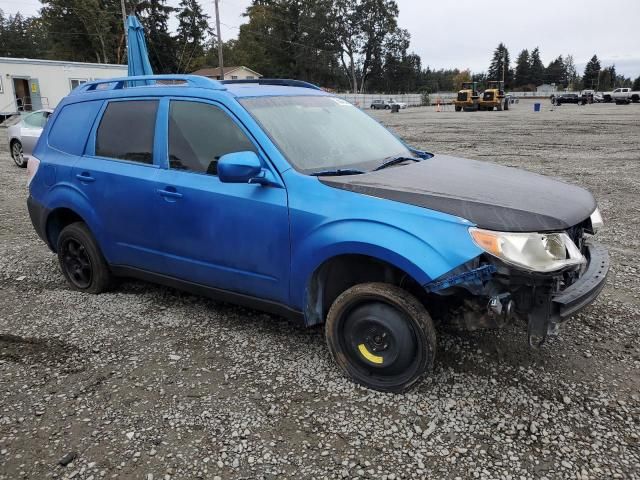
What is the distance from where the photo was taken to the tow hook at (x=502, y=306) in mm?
2695

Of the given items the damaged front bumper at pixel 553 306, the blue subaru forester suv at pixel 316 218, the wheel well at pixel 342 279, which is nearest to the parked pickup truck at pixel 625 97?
the blue subaru forester suv at pixel 316 218

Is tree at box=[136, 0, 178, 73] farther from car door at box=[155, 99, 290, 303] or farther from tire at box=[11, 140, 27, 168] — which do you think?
car door at box=[155, 99, 290, 303]

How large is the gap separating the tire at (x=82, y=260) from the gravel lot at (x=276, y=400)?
0.15m

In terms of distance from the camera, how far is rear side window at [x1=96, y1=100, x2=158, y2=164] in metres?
4.04

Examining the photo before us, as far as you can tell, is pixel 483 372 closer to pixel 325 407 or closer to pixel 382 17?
pixel 325 407

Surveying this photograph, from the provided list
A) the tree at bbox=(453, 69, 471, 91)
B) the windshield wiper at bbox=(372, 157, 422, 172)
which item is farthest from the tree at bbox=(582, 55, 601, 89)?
the windshield wiper at bbox=(372, 157, 422, 172)

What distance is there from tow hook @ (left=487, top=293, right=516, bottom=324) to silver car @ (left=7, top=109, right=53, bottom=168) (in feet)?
41.4

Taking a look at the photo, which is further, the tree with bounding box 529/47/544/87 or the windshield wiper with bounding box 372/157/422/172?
the tree with bounding box 529/47/544/87

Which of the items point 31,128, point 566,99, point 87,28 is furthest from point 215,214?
point 566,99

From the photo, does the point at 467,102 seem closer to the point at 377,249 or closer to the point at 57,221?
the point at 57,221

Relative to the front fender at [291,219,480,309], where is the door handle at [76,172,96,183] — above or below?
above

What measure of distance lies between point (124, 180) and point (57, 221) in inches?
48.8

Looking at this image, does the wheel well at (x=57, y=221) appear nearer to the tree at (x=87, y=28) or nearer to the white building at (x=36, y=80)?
the white building at (x=36, y=80)

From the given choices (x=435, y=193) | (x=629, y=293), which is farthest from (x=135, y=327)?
(x=629, y=293)
